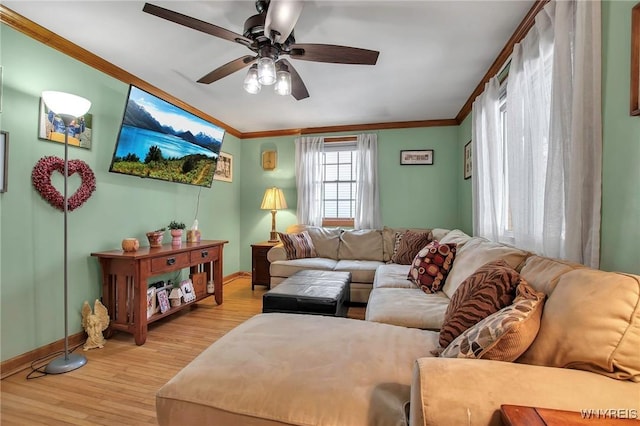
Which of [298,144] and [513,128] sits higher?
[298,144]

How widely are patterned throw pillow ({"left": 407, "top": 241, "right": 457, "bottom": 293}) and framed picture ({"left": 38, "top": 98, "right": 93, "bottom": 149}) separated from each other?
3070mm

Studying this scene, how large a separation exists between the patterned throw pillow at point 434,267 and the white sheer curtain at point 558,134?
20.8 inches

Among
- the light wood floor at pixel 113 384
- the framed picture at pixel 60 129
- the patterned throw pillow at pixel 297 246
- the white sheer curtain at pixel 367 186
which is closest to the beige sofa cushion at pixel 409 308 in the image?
the light wood floor at pixel 113 384

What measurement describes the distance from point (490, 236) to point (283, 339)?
7.20ft

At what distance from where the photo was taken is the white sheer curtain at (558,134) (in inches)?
49.7

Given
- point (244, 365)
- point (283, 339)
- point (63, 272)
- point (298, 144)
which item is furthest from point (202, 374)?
point (298, 144)

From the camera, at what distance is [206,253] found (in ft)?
10.3

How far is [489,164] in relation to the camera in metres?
2.53

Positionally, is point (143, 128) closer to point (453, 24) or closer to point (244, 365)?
point (244, 365)

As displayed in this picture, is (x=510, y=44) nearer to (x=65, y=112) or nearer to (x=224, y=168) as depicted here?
(x=65, y=112)

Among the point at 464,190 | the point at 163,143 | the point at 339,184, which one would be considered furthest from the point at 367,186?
the point at 163,143

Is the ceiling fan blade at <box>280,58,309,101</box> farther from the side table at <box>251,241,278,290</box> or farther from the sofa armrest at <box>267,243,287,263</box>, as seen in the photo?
the side table at <box>251,241,278,290</box>

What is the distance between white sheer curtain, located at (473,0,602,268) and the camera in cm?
126

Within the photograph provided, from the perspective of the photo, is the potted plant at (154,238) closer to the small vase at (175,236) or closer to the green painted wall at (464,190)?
the small vase at (175,236)
